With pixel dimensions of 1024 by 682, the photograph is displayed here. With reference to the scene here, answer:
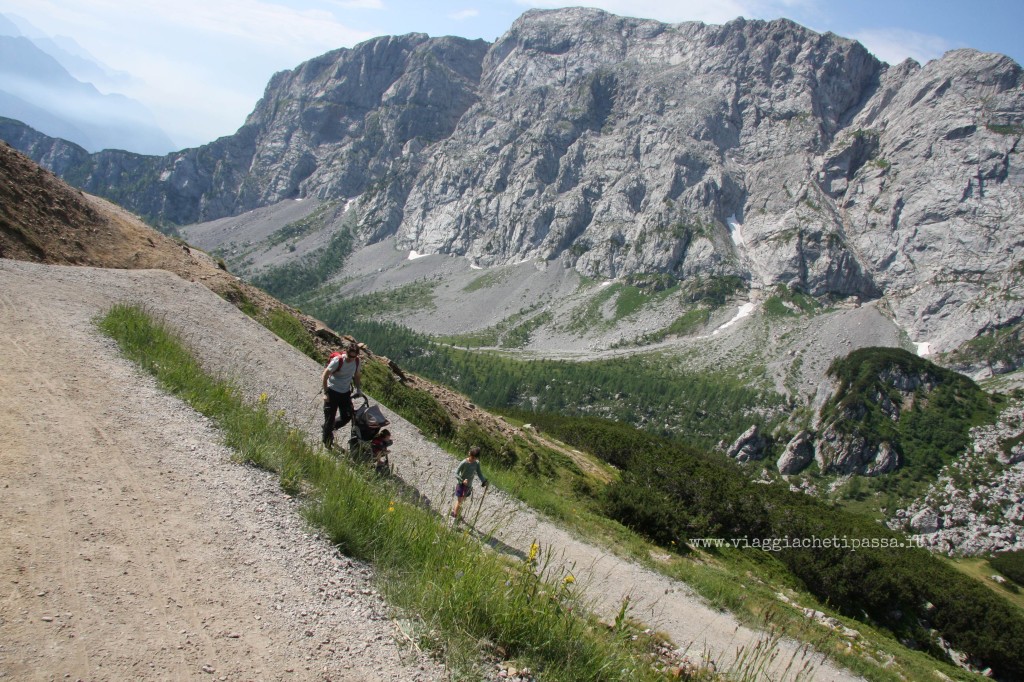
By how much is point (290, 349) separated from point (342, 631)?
14.1 metres

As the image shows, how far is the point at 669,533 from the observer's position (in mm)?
17125

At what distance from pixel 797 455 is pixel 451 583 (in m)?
126

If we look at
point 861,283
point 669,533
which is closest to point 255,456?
point 669,533

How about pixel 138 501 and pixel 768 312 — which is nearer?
pixel 138 501

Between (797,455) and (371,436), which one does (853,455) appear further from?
(371,436)

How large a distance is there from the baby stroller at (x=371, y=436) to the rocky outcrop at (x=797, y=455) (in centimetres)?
11891

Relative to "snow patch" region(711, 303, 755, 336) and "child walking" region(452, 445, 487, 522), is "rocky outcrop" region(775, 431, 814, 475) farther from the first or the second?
"child walking" region(452, 445, 487, 522)

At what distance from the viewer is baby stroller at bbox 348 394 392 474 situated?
990cm

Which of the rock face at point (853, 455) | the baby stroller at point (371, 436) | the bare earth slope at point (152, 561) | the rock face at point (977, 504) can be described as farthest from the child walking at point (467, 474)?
the rock face at point (853, 455)

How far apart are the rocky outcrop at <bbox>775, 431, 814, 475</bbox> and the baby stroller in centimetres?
11891

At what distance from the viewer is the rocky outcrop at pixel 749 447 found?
116 meters

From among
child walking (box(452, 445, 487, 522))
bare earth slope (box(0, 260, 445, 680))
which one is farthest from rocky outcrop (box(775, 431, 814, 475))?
bare earth slope (box(0, 260, 445, 680))

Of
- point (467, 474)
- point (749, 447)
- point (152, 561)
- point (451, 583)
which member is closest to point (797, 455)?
point (749, 447)

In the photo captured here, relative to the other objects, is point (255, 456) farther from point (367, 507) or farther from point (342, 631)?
point (342, 631)
